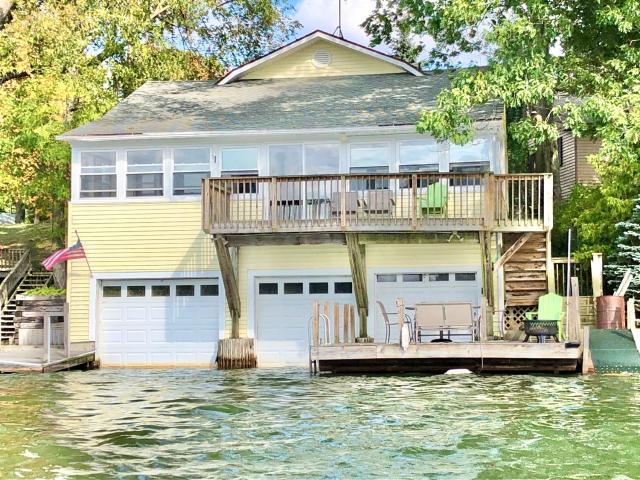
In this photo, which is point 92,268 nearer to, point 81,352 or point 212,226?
point 81,352

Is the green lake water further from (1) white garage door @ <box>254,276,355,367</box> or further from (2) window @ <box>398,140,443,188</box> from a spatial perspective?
(2) window @ <box>398,140,443,188</box>

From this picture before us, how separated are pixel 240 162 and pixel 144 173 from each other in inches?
93.2

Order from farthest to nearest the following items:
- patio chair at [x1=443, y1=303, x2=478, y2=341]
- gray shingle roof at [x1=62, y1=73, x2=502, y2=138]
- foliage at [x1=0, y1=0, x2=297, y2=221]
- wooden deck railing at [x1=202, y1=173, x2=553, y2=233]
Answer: foliage at [x1=0, y1=0, x2=297, y2=221] → gray shingle roof at [x1=62, y1=73, x2=502, y2=138] → wooden deck railing at [x1=202, y1=173, x2=553, y2=233] → patio chair at [x1=443, y1=303, x2=478, y2=341]

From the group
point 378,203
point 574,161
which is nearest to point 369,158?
point 378,203

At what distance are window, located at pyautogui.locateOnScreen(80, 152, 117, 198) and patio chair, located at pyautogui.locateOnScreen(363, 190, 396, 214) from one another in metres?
6.61

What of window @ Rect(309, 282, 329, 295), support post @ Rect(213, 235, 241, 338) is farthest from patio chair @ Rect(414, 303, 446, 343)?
support post @ Rect(213, 235, 241, 338)

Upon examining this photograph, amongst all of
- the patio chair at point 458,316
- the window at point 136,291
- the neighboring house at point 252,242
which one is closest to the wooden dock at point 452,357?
the patio chair at point 458,316

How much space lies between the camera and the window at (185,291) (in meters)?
24.2

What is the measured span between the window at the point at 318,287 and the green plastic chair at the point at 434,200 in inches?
133

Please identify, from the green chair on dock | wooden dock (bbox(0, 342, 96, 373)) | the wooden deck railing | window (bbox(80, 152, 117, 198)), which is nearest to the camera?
the green chair on dock

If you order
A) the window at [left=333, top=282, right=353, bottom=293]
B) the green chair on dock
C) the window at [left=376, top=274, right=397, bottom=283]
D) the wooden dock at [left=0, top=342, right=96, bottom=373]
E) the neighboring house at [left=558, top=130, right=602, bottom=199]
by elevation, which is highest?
the neighboring house at [left=558, top=130, right=602, bottom=199]

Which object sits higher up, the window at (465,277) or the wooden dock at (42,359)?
the window at (465,277)

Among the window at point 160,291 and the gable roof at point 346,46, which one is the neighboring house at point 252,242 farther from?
the gable roof at point 346,46

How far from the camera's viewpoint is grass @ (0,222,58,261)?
34.9m
